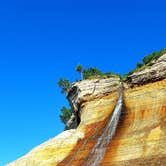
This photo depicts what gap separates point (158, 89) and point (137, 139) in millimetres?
6770

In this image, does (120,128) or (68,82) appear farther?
(68,82)

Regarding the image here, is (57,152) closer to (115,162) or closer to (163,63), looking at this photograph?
(115,162)

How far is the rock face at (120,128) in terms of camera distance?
1358 inches

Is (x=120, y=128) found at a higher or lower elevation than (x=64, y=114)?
lower

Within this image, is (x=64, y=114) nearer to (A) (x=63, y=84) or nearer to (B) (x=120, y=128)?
(A) (x=63, y=84)

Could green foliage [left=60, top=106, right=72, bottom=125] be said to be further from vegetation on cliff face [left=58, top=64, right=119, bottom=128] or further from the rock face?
the rock face

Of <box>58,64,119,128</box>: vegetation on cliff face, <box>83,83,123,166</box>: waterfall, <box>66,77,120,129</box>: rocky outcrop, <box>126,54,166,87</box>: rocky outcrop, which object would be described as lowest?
<box>83,83,123,166</box>: waterfall

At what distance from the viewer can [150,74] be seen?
43344mm

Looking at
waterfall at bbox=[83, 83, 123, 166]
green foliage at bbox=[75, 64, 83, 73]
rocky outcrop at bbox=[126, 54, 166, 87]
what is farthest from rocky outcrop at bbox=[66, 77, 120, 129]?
green foliage at bbox=[75, 64, 83, 73]

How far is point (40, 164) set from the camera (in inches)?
1602

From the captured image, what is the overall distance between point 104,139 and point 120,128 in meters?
1.71

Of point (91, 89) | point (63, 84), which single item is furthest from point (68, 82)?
point (91, 89)

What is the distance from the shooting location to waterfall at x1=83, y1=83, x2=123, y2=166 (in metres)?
36.8

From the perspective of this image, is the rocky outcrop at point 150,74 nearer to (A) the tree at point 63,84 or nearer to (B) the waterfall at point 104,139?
(B) the waterfall at point 104,139
